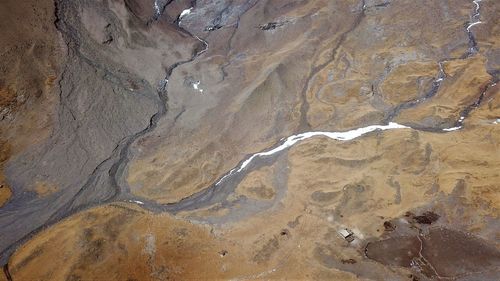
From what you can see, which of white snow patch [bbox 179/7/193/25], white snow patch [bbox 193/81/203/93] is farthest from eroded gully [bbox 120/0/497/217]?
white snow patch [bbox 179/7/193/25]

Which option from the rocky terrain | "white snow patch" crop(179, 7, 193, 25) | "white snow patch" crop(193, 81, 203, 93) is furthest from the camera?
"white snow patch" crop(179, 7, 193, 25)

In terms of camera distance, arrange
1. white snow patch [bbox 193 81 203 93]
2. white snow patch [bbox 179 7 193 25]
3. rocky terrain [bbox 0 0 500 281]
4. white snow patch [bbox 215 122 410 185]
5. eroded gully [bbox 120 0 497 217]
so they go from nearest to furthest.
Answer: rocky terrain [bbox 0 0 500 281]
eroded gully [bbox 120 0 497 217]
white snow patch [bbox 215 122 410 185]
white snow patch [bbox 193 81 203 93]
white snow patch [bbox 179 7 193 25]

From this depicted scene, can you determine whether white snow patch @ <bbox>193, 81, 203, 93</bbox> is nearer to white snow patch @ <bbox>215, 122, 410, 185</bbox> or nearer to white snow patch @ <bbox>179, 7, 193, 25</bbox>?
white snow patch @ <bbox>215, 122, 410, 185</bbox>

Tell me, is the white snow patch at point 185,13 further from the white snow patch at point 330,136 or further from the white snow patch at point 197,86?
the white snow patch at point 330,136

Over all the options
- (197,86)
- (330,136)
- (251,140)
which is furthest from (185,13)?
(330,136)

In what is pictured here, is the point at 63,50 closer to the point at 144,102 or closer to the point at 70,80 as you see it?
the point at 70,80

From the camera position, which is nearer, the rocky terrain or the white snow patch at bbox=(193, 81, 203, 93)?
the rocky terrain

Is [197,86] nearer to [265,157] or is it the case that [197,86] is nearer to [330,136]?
[265,157]

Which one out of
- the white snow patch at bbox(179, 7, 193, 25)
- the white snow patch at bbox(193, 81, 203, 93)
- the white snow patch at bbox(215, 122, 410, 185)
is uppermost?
the white snow patch at bbox(179, 7, 193, 25)
